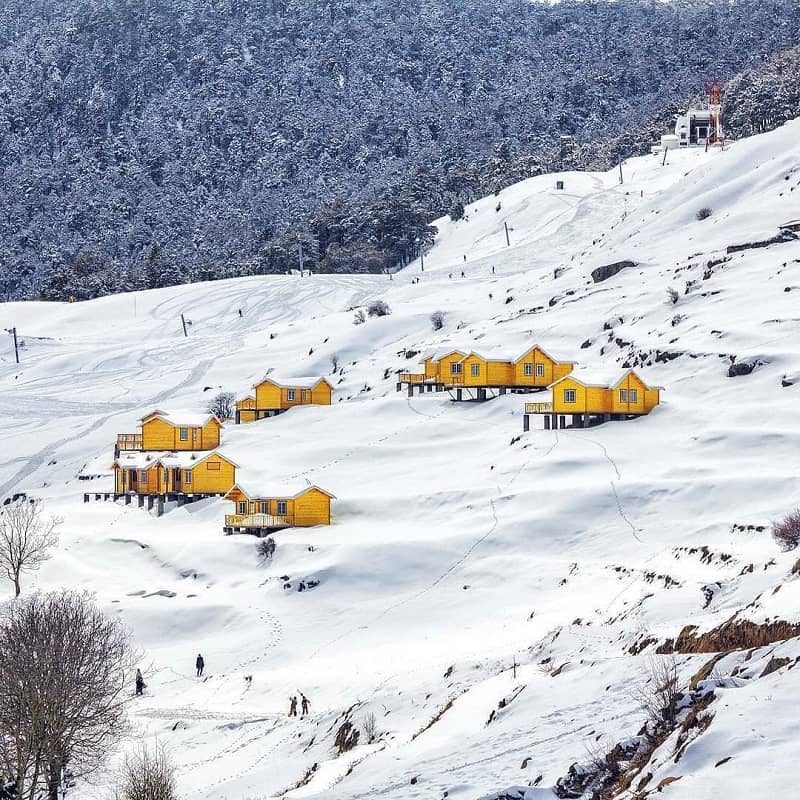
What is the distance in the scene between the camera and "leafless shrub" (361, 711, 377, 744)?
2902 centimetres

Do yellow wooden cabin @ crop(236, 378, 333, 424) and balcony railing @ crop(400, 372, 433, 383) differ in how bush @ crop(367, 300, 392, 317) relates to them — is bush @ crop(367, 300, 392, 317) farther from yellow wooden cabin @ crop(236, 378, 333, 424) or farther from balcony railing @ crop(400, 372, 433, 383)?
balcony railing @ crop(400, 372, 433, 383)

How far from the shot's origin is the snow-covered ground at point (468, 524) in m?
24.3

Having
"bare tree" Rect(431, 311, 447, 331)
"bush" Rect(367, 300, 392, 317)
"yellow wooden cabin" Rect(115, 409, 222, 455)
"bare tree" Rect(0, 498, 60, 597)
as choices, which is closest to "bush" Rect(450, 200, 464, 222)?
"bush" Rect(367, 300, 392, 317)

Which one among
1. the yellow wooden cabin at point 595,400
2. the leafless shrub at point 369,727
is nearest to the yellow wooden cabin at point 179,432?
the yellow wooden cabin at point 595,400

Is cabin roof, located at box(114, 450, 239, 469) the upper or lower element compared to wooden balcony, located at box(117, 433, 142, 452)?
lower

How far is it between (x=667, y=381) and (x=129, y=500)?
30.1 metres

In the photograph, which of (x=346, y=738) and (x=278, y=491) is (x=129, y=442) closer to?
(x=278, y=491)

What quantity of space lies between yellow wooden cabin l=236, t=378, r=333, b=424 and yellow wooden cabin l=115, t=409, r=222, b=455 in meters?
6.89

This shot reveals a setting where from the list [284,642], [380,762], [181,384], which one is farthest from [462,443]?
[380,762]

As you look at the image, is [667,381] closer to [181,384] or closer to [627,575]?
[627,575]

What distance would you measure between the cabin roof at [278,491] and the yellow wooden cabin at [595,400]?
1388cm

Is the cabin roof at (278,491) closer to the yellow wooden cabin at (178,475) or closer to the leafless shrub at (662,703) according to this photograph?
the yellow wooden cabin at (178,475)

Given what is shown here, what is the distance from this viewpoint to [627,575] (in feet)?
151

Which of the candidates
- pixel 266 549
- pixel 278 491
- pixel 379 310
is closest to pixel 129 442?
pixel 278 491
